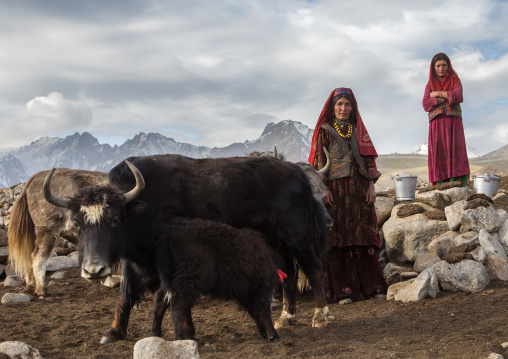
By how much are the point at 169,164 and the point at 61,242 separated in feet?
21.9

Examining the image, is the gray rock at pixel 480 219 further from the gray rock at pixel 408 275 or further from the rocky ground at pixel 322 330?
the gray rock at pixel 408 275

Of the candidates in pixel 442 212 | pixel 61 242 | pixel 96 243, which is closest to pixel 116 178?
pixel 96 243

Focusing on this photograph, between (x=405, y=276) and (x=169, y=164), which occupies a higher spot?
(x=169, y=164)

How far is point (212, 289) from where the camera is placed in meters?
3.41

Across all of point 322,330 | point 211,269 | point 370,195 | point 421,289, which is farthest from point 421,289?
point 211,269

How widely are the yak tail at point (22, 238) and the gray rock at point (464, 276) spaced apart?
521cm

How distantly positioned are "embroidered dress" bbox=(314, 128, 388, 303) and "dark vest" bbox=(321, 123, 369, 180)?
0.05m

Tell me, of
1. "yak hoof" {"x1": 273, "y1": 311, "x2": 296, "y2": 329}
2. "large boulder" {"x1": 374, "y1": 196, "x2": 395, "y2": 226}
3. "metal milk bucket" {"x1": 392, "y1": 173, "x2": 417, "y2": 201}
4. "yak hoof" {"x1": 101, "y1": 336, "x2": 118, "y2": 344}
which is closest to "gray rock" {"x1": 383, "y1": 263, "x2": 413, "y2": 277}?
"large boulder" {"x1": 374, "y1": 196, "x2": 395, "y2": 226}

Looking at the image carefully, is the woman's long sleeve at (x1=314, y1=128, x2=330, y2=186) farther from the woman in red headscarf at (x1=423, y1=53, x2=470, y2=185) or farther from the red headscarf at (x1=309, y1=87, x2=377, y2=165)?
the woman in red headscarf at (x1=423, y1=53, x2=470, y2=185)

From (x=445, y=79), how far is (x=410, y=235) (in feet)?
7.13

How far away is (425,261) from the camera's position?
561 centimetres

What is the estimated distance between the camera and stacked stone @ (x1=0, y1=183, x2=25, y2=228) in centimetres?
1180

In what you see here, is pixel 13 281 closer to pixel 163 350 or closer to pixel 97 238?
pixel 97 238

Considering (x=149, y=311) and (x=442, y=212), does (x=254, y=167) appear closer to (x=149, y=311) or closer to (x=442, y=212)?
(x=149, y=311)
